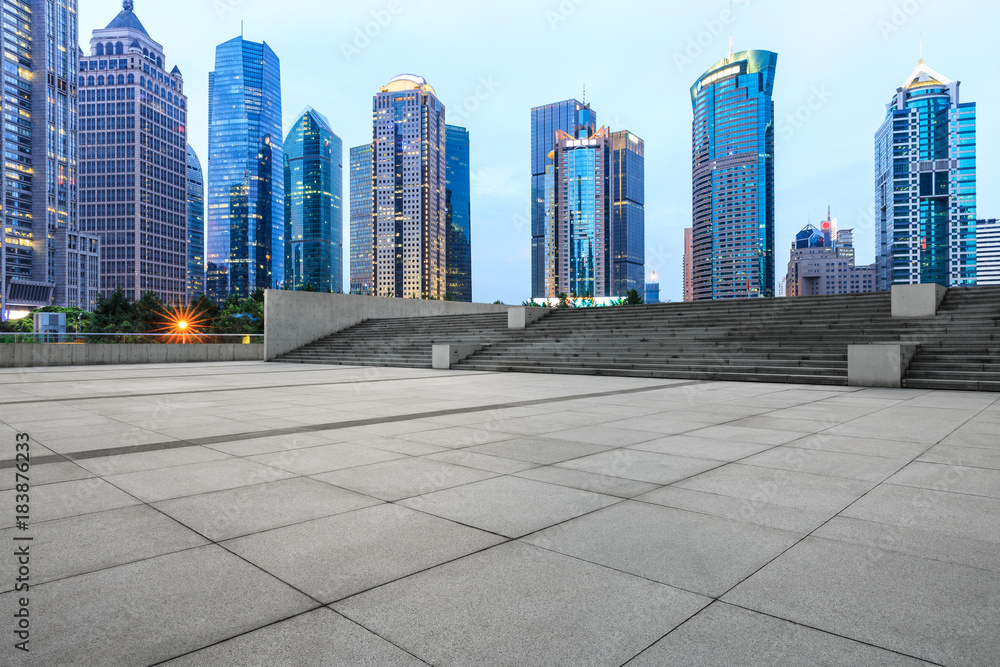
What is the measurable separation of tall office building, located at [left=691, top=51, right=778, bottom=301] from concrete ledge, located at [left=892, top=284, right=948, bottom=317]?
180801 mm

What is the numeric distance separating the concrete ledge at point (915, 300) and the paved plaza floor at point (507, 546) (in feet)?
39.2

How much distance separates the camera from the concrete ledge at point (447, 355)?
820 inches

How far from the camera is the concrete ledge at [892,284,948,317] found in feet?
56.7

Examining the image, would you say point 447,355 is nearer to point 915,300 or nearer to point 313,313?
point 313,313

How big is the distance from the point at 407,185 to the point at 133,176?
7555 centimetres

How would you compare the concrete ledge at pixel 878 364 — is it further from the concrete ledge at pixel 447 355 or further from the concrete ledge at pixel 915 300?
the concrete ledge at pixel 447 355

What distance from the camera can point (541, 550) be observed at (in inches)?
131

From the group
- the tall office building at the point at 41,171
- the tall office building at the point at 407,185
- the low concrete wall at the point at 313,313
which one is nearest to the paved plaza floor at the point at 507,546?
the low concrete wall at the point at 313,313

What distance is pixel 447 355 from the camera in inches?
821

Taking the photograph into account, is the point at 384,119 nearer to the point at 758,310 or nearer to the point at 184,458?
the point at 758,310

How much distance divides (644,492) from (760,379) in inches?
471

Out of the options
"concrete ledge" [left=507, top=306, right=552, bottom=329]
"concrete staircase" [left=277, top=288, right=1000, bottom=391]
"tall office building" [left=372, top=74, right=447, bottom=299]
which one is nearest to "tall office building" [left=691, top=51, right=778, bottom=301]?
"tall office building" [left=372, top=74, right=447, bottom=299]

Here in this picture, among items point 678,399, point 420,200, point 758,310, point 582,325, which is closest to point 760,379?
point 678,399

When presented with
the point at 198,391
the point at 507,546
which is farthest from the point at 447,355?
the point at 507,546
